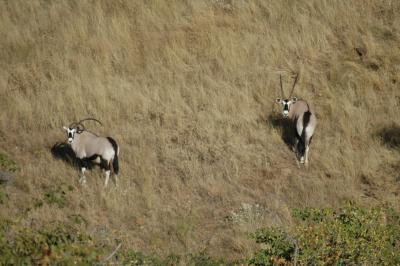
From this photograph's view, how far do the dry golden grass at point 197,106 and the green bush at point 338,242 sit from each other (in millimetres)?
2316

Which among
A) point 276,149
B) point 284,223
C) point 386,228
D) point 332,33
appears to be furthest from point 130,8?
point 386,228

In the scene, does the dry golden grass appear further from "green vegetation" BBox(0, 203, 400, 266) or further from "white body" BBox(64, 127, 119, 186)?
"green vegetation" BBox(0, 203, 400, 266)

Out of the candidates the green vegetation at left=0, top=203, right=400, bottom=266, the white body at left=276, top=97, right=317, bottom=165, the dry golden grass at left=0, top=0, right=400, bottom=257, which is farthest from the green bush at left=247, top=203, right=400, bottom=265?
the white body at left=276, top=97, right=317, bottom=165

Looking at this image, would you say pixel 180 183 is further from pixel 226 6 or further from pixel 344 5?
pixel 344 5

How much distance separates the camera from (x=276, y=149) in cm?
1634

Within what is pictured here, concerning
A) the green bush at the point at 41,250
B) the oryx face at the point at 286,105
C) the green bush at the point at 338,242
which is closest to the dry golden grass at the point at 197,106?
the oryx face at the point at 286,105

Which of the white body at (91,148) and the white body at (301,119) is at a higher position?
the white body at (301,119)

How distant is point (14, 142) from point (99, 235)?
16.4 feet

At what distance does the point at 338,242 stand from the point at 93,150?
6475 millimetres

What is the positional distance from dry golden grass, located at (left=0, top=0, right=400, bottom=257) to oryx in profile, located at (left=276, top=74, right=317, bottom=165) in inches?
15.6

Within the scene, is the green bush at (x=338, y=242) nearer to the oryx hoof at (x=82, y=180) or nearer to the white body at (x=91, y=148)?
the white body at (x=91, y=148)

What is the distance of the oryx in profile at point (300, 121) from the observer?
15.6m

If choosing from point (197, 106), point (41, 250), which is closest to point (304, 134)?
point (197, 106)

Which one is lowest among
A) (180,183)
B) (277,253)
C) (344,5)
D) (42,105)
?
(277,253)
